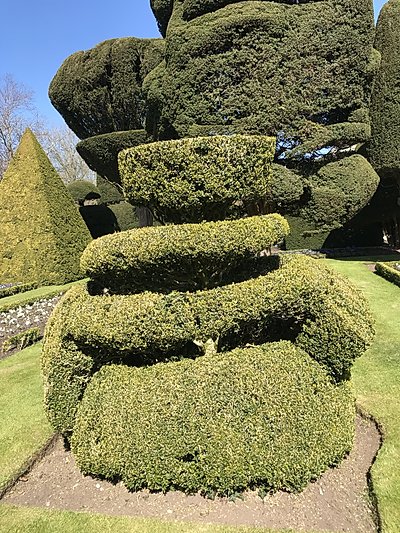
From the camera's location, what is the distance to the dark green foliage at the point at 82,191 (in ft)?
82.6

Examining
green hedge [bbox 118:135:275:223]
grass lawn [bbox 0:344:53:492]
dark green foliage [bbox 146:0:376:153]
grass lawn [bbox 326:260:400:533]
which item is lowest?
grass lawn [bbox 0:344:53:492]

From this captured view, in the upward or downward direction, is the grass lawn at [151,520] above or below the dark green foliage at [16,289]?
above

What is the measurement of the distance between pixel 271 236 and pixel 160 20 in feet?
49.9

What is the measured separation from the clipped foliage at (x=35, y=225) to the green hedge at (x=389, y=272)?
33.3 ft

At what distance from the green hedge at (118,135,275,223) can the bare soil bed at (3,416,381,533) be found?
2.58m

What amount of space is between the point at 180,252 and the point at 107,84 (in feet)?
57.1

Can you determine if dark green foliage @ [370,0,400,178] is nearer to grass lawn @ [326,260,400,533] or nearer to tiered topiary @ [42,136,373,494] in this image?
grass lawn @ [326,260,400,533]

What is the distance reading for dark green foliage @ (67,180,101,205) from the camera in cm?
2519

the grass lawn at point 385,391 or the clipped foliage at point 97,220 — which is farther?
the clipped foliage at point 97,220

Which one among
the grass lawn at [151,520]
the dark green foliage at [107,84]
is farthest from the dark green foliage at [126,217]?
the grass lawn at [151,520]

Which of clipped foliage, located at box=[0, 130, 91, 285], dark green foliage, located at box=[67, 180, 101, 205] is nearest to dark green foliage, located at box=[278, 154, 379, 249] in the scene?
clipped foliage, located at box=[0, 130, 91, 285]

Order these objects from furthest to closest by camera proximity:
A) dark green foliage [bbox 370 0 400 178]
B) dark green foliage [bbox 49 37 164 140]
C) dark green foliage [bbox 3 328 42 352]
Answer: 1. dark green foliage [bbox 49 37 164 140]
2. dark green foliage [bbox 370 0 400 178]
3. dark green foliage [bbox 3 328 42 352]

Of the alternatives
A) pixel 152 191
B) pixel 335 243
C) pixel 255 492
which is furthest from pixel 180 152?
pixel 335 243

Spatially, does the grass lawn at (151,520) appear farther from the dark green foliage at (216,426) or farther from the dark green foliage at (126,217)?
the dark green foliage at (126,217)
